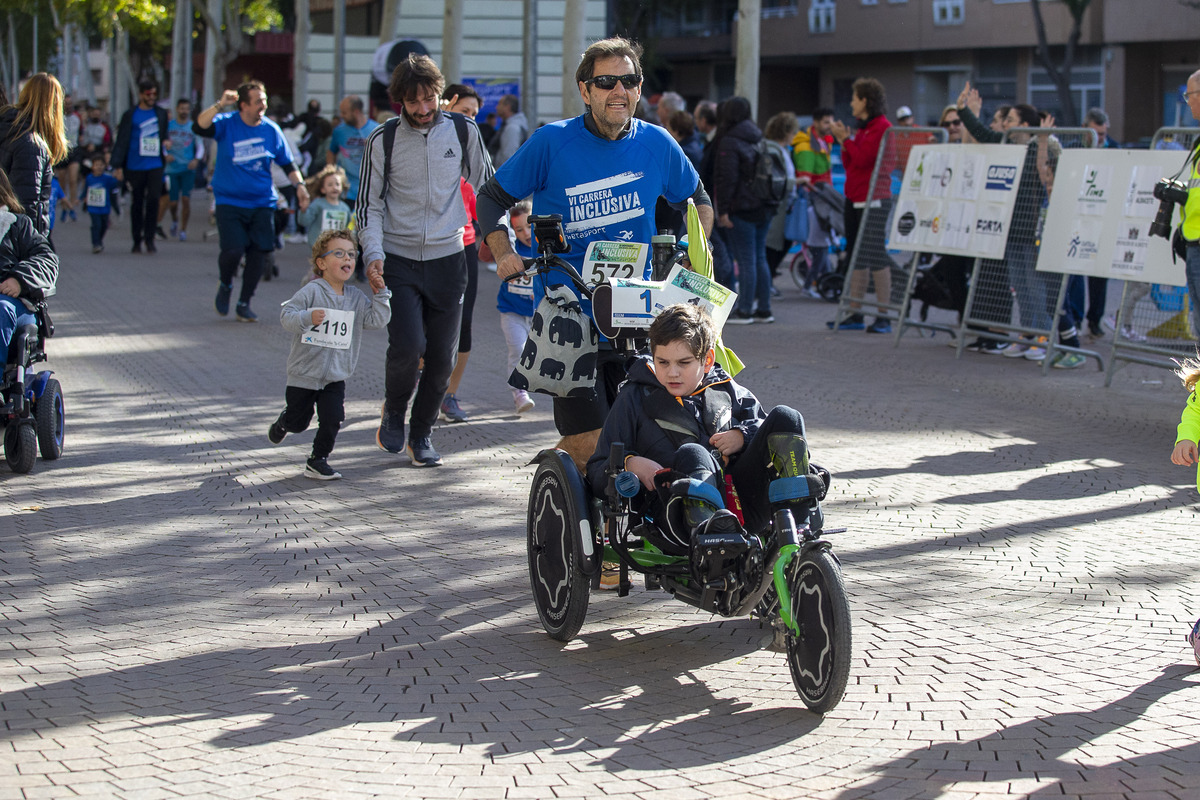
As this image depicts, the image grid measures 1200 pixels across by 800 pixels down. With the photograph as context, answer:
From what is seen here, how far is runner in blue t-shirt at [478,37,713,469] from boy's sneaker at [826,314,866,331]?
8436 mm

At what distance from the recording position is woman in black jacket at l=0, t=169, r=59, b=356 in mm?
7250

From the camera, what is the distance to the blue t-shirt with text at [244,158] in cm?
1292

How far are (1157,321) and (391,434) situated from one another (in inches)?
227

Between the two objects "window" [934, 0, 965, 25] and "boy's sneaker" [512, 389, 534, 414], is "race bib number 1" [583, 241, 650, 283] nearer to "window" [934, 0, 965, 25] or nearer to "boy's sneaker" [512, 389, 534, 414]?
"boy's sneaker" [512, 389, 534, 414]

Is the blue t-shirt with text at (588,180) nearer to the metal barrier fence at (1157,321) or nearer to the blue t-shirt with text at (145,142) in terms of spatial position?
the metal barrier fence at (1157,321)

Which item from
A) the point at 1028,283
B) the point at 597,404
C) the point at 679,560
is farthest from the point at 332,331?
the point at 1028,283

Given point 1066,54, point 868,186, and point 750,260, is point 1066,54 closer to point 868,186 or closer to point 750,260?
point 868,186

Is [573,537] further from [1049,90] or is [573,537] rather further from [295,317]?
[1049,90]

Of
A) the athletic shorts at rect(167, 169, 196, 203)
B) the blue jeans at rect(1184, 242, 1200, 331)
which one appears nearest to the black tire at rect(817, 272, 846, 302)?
the blue jeans at rect(1184, 242, 1200, 331)

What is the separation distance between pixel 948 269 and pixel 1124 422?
3.48 metres

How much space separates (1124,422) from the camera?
905 cm

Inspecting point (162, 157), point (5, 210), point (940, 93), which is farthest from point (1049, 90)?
point (5, 210)

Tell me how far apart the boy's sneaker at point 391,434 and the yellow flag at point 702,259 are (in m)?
3.08

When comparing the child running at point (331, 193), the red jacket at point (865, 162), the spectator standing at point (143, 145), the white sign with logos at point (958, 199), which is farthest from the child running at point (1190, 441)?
the spectator standing at point (143, 145)
